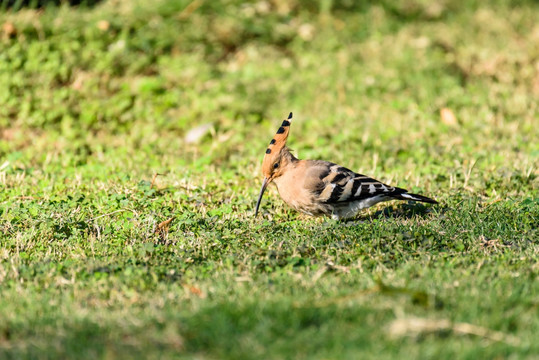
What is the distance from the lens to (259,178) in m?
6.64

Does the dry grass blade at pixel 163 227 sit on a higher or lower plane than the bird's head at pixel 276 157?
lower

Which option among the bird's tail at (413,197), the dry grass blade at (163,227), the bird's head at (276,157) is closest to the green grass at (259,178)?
the dry grass blade at (163,227)

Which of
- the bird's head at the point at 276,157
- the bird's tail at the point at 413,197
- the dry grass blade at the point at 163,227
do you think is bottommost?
the bird's tail at the point at 413,197

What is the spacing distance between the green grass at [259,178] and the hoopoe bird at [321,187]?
165 millimetres

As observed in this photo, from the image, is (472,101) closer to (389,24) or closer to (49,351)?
(389,24)

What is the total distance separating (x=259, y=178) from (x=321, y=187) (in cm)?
127

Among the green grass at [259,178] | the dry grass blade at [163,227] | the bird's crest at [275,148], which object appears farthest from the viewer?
the bird's crest at [275,148]

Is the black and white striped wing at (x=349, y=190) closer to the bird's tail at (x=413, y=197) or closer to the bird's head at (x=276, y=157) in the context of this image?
the bird's tail at (x=413, y=197)

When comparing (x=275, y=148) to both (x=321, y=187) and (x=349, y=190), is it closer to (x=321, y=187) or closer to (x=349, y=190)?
(x=321, y=187)

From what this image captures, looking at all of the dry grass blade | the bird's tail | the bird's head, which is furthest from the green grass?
the bird's head

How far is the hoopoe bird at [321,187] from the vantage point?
5441 millimetres

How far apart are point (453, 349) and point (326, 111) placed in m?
5.65

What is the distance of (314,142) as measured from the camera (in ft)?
25.5

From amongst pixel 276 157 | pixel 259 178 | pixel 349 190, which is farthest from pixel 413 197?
pixel 259 178
